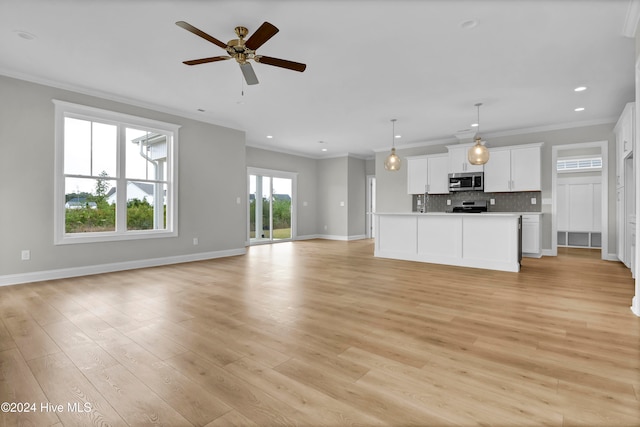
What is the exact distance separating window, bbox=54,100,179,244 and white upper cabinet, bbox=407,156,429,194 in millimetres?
5582

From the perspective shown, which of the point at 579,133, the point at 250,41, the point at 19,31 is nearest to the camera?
the point at 250,41

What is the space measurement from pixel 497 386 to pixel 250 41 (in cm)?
317

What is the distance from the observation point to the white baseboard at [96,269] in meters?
4.20

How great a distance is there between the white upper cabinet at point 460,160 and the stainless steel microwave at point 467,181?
0.31ft

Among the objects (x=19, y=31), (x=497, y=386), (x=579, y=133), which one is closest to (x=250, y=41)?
(x=19, y=31)

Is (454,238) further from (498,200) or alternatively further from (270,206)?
(270,206)

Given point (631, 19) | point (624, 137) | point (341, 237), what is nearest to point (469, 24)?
point (631, 19)

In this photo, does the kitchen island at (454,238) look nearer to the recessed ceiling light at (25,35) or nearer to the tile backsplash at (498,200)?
the tile backsplash at (498,200)

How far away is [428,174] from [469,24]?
5057 millimetres

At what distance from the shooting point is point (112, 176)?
513cm

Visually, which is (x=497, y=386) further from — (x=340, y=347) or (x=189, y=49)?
(x=189, y=49)

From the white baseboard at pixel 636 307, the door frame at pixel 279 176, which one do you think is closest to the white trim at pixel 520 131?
the door frame at pixel 279 176

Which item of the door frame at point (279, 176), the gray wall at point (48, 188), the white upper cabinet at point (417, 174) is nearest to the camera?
the gray wall at point (48, 188)

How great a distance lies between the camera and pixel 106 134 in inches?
200
